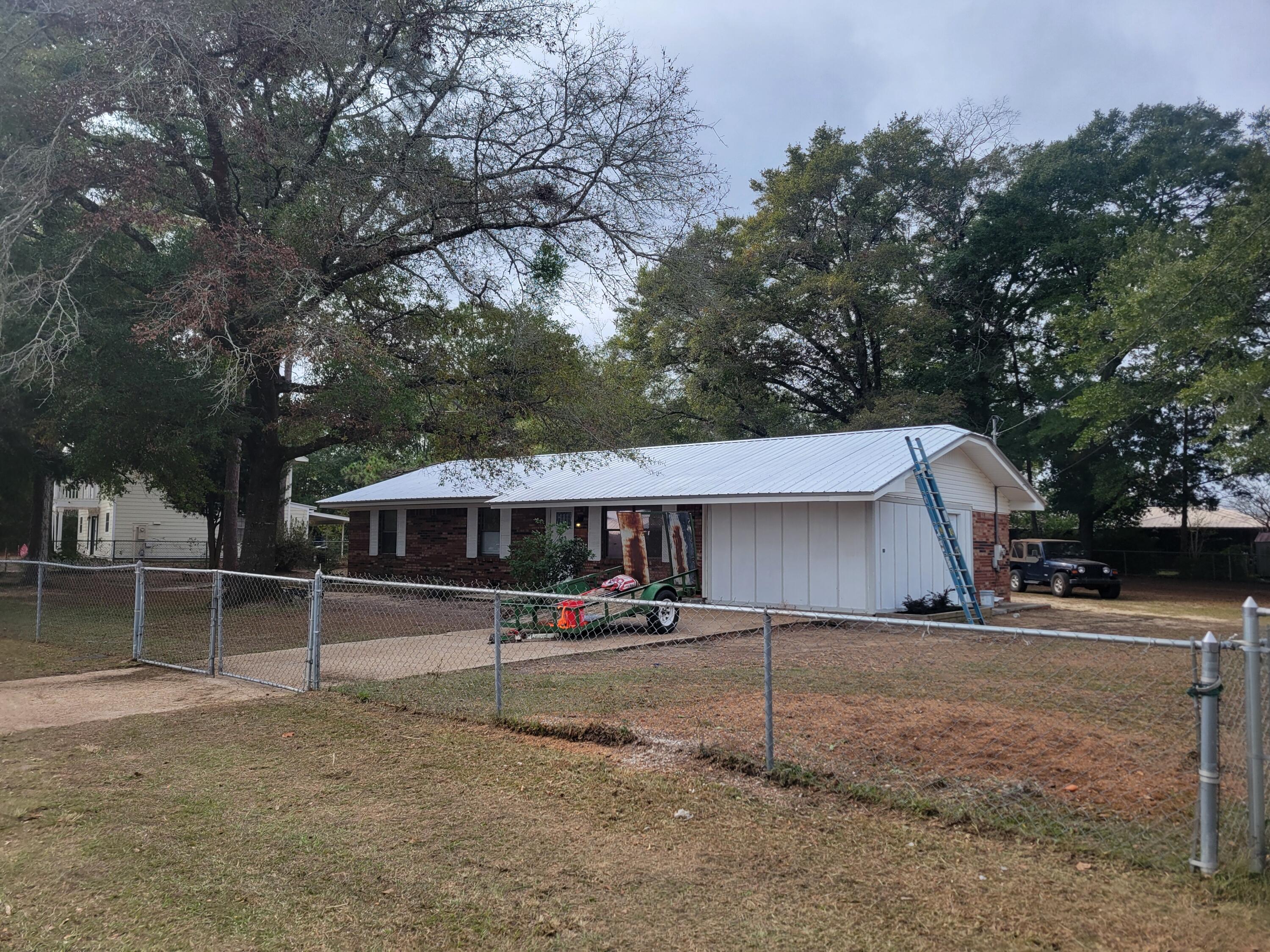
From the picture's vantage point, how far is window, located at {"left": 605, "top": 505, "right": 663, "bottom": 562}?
795 inches

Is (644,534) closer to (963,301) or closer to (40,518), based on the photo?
(40,518)

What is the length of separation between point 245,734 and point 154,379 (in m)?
10.4

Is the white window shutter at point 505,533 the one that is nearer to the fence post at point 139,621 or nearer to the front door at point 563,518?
the front door at point 563,518

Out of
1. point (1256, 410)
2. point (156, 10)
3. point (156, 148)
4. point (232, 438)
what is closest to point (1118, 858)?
point (156, 10)

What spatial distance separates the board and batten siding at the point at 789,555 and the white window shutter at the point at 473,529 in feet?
27.2

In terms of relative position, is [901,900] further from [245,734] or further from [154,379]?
[154,379]

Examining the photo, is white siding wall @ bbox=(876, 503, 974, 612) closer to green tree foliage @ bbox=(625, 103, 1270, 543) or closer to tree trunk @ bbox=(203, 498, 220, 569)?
green tree foliage @ bbox=(625, 103, 1270, 543)

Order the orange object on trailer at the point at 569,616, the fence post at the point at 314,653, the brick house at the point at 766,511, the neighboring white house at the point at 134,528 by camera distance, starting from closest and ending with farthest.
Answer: the fence post at the point at 314,653 < the orange object on trailer at the point at 569,616 < the brick house at the point at 766,511 < the neighboring white house at the point at 134,528

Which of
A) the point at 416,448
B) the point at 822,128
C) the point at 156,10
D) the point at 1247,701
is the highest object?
the point at 822,128

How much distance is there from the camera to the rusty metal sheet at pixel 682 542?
18.6 meters

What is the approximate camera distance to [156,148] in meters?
15.0

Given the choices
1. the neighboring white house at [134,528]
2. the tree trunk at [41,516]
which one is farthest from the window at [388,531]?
the neighboring white house at [134,528]

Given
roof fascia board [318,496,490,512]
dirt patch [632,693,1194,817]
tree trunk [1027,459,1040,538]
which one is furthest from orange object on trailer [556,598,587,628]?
tree trunk [1027,459,1040,538]

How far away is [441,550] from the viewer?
25625 millimetres
